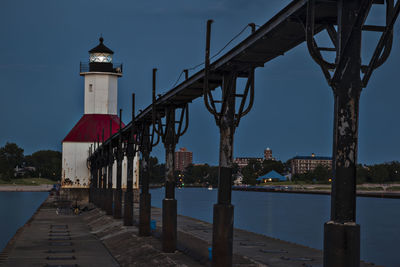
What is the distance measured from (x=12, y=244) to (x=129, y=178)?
26.9ft

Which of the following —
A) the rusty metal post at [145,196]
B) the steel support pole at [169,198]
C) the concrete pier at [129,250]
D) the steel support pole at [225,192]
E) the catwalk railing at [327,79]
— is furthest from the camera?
the rusty metal post at [145,196]

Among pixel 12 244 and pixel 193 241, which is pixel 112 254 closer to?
pixel 193 241

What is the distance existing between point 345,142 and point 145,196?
2128cm

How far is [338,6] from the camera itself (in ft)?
33.8

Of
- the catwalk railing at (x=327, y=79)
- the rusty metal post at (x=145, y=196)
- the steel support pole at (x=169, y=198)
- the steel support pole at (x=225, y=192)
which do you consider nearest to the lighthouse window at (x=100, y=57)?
the rusty metal post at (x=145, y=196)

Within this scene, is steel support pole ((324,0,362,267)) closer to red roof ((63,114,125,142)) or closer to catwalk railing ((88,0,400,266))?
catwalk railing ((88,0,400,266))

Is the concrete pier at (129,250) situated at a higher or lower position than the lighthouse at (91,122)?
lower

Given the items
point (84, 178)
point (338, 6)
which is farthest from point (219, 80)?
point (84, 178)

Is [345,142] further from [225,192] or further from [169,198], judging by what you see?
[169,198]

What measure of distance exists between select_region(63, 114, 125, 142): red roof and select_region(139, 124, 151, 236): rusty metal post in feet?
159

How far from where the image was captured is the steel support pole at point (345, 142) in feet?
32.7

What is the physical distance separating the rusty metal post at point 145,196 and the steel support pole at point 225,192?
12886 mm

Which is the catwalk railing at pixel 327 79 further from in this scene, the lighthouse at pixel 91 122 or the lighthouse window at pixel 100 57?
the lighthouse window at pixel 100 57

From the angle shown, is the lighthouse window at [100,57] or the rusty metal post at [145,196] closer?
the rusty metal post at [145,196]
